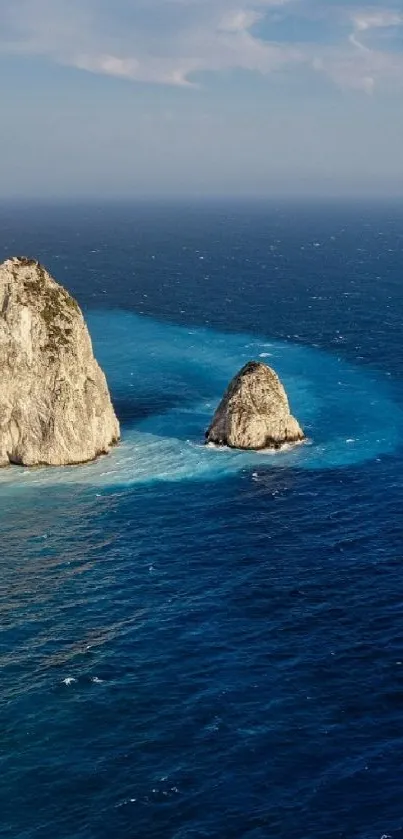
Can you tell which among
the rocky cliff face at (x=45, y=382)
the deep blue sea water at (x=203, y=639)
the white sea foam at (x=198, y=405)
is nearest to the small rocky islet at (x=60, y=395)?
the rocky cliff face at (x=45, y=382)

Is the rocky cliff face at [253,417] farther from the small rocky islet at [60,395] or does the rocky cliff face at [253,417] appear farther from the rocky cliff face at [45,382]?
the rocky cliff face at [45,382]

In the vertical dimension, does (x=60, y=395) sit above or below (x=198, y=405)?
above

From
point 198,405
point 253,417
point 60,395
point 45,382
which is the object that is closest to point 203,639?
point 253,417

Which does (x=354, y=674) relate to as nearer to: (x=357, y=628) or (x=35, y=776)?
(x=357, y=628)

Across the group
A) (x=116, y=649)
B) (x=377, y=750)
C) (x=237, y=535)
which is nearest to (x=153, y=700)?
(x=116, y=649)

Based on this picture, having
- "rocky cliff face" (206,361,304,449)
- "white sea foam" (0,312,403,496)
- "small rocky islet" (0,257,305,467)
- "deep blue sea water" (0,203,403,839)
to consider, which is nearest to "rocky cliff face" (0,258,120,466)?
"small rocky islet" (0,257,305,467)

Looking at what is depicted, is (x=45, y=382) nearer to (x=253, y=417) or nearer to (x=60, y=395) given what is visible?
(x=60, y=395)

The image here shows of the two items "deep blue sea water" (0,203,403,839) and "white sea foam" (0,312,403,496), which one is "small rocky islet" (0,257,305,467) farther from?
"deep blue sea water" (0,203,403,839)
